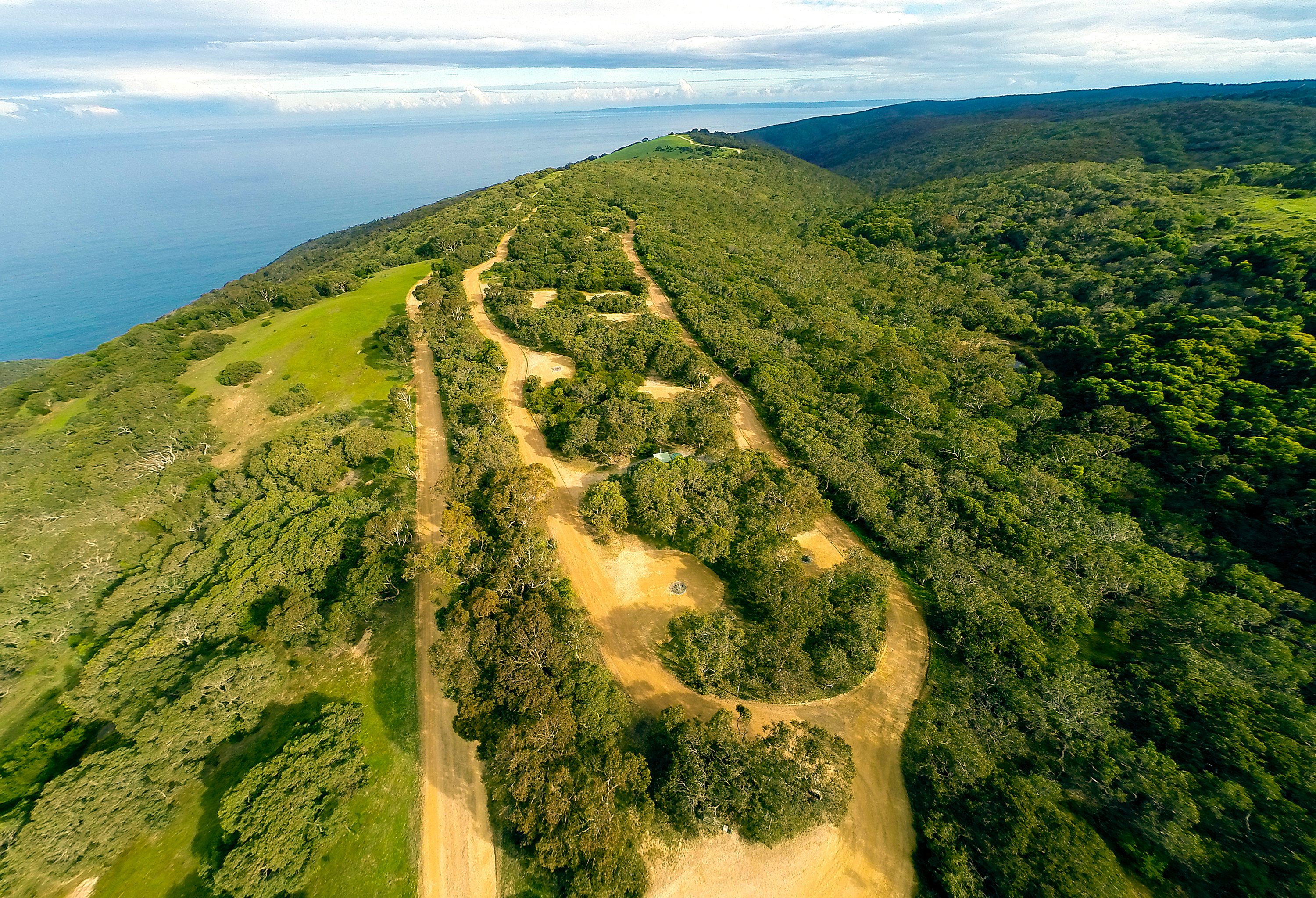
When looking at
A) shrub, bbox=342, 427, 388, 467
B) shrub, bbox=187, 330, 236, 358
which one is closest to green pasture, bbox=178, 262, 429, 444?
shrub, bbox=187, 330, 236, 358

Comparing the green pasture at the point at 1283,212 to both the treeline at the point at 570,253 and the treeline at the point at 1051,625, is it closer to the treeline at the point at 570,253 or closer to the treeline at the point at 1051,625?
the treeline at the point at 1051,625

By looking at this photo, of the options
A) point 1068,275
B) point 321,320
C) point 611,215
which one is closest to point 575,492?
point 321,320

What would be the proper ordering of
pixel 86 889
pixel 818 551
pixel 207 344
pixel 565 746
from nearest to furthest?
pixel 86 889 → pixel 565 746 → pixel 818 551 → pixel 207 344

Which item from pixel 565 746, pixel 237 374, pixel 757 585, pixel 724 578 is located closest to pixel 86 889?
pixel 565 746

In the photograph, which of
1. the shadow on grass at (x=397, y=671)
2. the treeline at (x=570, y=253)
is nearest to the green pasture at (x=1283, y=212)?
the treeline at (x=570, y=253)

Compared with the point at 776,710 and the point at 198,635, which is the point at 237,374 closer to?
the point at 198,635
